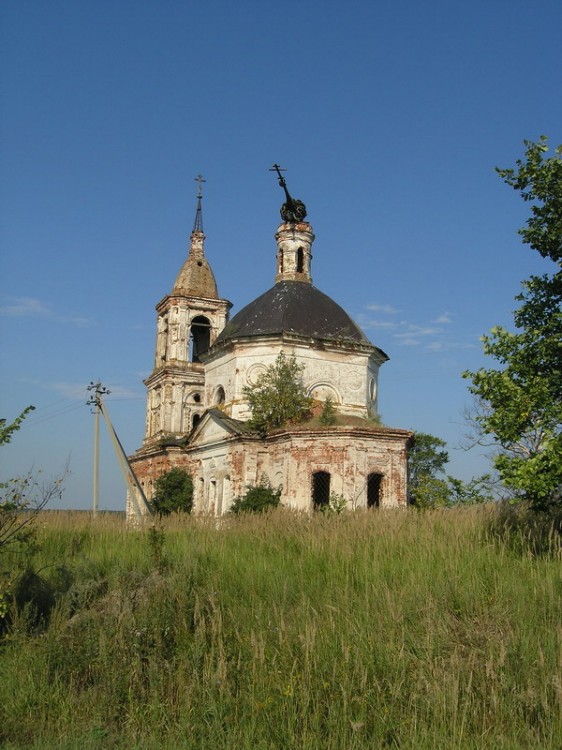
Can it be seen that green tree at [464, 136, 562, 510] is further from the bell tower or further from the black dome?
the bell tower

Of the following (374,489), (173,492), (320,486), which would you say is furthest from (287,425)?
(173,492)

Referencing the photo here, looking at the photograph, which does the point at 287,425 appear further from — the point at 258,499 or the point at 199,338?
the point at 199,338

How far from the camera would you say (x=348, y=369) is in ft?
95.7

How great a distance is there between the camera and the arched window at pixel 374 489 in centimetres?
2506

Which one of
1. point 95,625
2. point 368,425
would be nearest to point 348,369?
point 368,425

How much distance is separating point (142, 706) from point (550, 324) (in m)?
6.13

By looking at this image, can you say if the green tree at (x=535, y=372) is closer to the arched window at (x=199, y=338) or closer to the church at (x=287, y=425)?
the church at (x=287, y=425)

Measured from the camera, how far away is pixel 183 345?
37.1m

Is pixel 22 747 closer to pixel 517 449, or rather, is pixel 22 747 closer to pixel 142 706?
pixel 142 706

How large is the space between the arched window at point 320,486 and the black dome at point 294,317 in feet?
19.8

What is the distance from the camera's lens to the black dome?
28.9 metres

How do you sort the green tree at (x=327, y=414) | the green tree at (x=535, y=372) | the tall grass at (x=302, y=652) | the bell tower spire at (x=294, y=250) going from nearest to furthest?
the tall grass at (x=302, y=652) → the green tree at (x=535, y=372) → the green tree at (x=327, y=414) → the bell tower spire at (x=294, y=250)

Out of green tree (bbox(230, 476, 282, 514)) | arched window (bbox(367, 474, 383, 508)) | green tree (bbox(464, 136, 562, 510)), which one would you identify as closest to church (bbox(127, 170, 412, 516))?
arched window (bbox(367, 474, 383, 508))

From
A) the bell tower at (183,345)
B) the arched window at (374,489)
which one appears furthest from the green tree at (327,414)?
the bell tower at (183,345)
